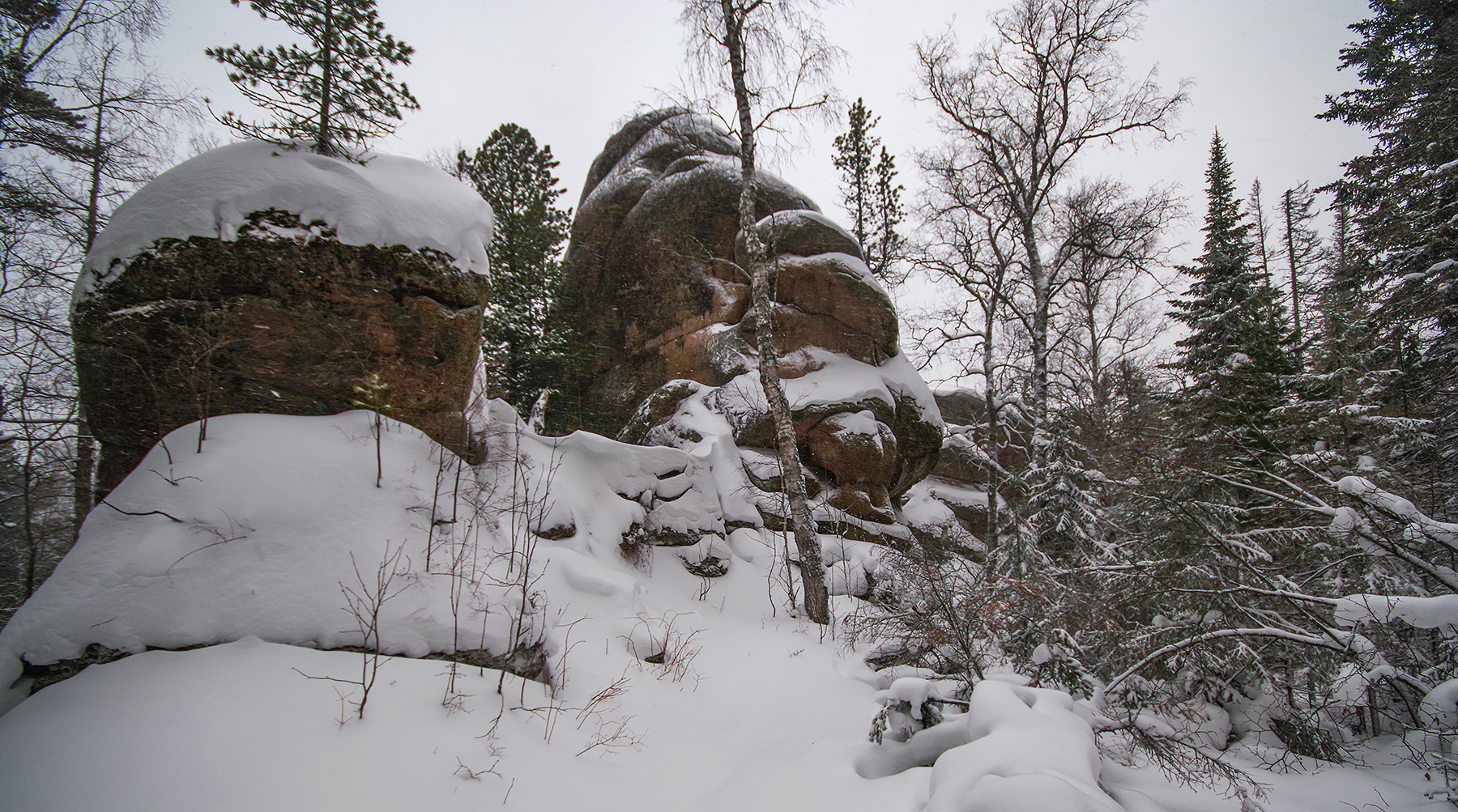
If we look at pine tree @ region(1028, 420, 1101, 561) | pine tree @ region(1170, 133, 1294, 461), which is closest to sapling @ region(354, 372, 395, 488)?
pine tree @ region(1028, 420, 1101, 561)

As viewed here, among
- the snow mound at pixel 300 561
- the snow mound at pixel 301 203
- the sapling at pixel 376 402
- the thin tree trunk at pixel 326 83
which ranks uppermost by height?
the thin tree trunk at pixel 326 83

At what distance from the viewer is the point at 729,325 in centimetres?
1406

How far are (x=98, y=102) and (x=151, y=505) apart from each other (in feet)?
32.3

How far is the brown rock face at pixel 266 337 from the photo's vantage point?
4867 mm

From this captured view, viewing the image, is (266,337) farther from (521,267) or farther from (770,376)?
(521,267)

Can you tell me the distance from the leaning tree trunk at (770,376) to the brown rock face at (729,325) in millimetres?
3081

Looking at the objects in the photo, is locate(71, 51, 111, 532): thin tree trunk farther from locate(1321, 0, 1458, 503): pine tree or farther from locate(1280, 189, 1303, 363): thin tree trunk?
locate(1280, 189, 1303, 363): thin tree trunk

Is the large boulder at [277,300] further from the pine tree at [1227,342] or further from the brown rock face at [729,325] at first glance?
the pine tree at [1227,342]

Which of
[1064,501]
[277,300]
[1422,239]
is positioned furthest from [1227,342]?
[277,300]

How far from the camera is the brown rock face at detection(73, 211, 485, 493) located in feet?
16.0

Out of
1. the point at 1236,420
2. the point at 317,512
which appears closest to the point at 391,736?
the point at 317,512

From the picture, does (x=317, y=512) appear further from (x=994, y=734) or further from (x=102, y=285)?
(x=994, y=734)

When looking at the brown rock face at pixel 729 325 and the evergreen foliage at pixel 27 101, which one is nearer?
the evergreen foliage at pixel 27 101

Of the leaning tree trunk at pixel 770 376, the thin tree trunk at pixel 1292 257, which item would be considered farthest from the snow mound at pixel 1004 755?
the thin tree trunk at pixel 1292 257
